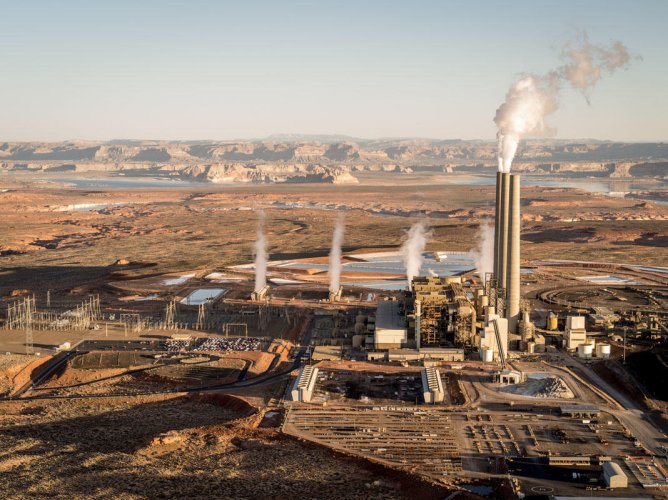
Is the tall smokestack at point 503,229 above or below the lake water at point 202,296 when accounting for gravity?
above

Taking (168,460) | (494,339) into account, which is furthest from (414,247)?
(168,460)

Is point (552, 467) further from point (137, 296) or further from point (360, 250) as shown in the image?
point (360, 250)

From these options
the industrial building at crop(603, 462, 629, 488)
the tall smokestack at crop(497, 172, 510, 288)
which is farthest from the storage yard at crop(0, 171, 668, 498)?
the tall smokestack at crop(497, 172, 510, 288)

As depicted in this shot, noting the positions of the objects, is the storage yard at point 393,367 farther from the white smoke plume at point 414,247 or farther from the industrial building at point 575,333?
the white smoke plume at point 414,247

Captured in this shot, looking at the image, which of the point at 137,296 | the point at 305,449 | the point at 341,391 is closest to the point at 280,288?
the point at 137,296

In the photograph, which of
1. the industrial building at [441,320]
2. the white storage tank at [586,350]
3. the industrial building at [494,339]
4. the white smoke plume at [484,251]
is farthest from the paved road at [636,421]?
the white smoke plume at [484,251]

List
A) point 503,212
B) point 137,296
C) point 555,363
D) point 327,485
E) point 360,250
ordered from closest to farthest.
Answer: point 327,485, point 555,363, point 503,212, point 137,296, point 360,250

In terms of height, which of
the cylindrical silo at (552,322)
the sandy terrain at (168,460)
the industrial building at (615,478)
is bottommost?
the sandy terrain at (168,460)
